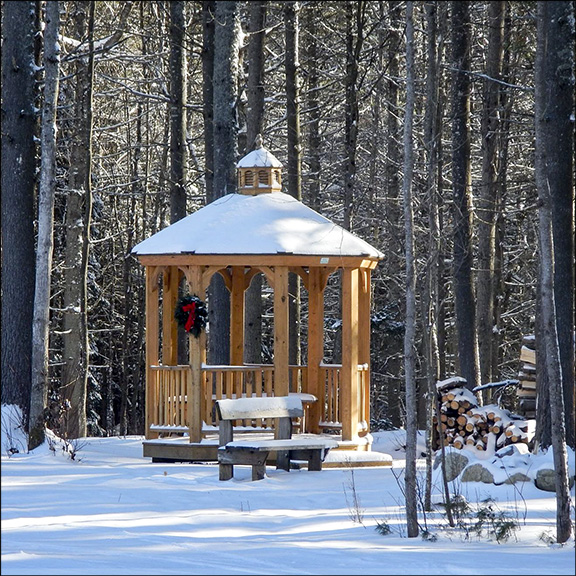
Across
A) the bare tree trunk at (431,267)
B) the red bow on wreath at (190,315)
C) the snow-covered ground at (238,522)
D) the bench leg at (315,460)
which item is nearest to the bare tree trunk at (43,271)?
the snow-covered ground at (238,522)

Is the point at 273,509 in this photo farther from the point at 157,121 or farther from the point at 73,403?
the point at 157,121

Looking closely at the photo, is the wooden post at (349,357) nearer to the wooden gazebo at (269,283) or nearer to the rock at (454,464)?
the wooden gazebo at (269,283)

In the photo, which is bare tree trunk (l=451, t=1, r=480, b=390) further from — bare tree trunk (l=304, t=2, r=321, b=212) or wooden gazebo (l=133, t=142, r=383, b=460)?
bare tree trunk (l=304, t=2, r=321, b=212)

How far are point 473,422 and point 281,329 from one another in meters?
3.01

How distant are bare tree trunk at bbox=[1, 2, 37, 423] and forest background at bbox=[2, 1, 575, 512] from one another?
28mm

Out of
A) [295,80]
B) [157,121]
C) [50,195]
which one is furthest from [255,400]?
[157,121]

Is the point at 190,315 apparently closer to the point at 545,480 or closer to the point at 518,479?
the point at 518,479

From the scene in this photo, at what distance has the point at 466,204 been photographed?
647 inches

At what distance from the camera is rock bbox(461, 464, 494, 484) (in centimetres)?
1198

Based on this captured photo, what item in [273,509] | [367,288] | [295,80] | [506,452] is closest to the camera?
[273,509]

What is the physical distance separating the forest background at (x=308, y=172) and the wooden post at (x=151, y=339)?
1.18 meters

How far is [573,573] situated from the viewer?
7.01 m

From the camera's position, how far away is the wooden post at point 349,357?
556 inches

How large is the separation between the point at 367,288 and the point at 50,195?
15.6 feet
